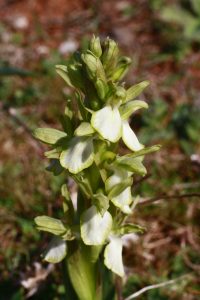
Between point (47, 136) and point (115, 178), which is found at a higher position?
point (47, 136)

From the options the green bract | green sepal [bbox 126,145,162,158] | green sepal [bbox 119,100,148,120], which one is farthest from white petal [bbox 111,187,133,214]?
green sepal [bbox 119,100,148,120]

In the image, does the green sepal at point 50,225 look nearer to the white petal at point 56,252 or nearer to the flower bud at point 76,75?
the white petal at point 56,252

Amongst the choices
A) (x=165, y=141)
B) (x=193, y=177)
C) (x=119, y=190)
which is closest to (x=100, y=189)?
(x=119, y=190)

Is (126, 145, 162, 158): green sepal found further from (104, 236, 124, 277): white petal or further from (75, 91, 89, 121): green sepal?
(104, 236, 124, 277): white petal

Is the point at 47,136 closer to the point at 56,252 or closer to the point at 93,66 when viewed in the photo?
the point at 93,66

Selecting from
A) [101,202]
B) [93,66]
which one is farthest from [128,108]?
[101,202]

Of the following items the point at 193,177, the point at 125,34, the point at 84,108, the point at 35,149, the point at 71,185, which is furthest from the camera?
the point at 125,34

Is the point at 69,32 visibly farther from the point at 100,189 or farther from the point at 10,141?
the point at 100,189
